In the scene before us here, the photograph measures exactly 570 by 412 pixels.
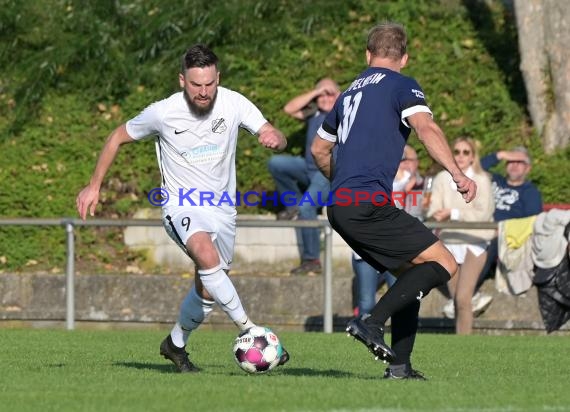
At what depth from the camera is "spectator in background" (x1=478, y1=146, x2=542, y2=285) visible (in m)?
15.1

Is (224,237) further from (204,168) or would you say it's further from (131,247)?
(131,247)

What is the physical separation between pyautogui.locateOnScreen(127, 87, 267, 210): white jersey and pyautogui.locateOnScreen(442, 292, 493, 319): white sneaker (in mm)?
5784

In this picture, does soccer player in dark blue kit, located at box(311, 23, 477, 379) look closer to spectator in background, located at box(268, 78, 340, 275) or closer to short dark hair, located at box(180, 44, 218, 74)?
short dark hair, located at box(180, 44, 218, 74)

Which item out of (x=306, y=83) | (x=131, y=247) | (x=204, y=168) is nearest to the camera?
(x=204, y=168)

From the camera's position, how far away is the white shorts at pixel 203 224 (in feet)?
30.7

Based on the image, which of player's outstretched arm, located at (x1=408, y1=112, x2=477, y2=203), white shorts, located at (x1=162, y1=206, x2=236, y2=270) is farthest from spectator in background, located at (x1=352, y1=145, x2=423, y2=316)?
player's outstretched arm, located at (x1=408, y1=112, x2=477, y2=203)

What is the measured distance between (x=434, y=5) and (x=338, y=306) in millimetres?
5617

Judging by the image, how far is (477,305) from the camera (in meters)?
14.9

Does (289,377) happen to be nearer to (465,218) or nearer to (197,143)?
(197,143)

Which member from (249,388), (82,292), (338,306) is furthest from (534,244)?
(249,388)

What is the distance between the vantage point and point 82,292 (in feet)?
53.0

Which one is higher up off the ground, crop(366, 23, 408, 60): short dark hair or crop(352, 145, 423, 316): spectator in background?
Answer: crop(366, 23, 408, 60): short dark hair

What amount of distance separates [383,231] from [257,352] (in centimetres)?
116

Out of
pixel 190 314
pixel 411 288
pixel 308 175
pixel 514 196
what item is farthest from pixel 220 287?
pixel 308 175
